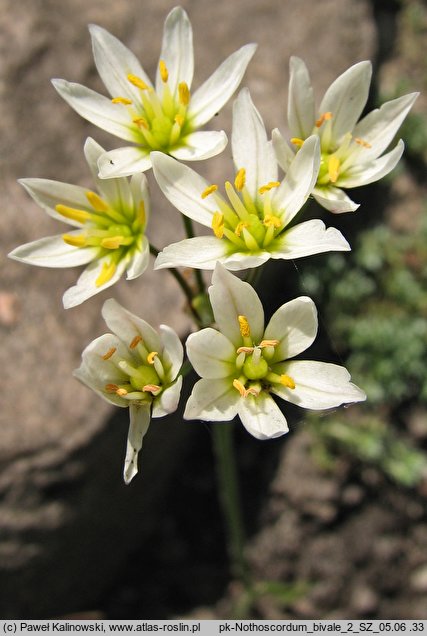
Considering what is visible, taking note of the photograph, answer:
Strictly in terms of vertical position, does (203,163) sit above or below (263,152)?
below

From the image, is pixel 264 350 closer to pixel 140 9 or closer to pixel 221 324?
pixel 221 324

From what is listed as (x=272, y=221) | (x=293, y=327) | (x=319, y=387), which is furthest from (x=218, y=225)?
(x=319, y=387)

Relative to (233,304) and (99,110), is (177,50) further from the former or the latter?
(233,304)

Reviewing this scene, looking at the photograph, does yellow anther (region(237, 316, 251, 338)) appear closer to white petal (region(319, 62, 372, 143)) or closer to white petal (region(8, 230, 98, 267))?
white petal (region(8, 230, 98, 267))

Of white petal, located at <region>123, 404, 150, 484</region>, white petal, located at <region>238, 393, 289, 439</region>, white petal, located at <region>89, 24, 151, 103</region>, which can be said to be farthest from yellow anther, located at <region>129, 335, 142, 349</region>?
white petal, located at <region>89, 24, 151, 103</region>

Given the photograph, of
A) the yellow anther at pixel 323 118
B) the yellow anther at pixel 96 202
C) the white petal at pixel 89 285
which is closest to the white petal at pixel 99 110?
the yellow anther at pixel 96 202
